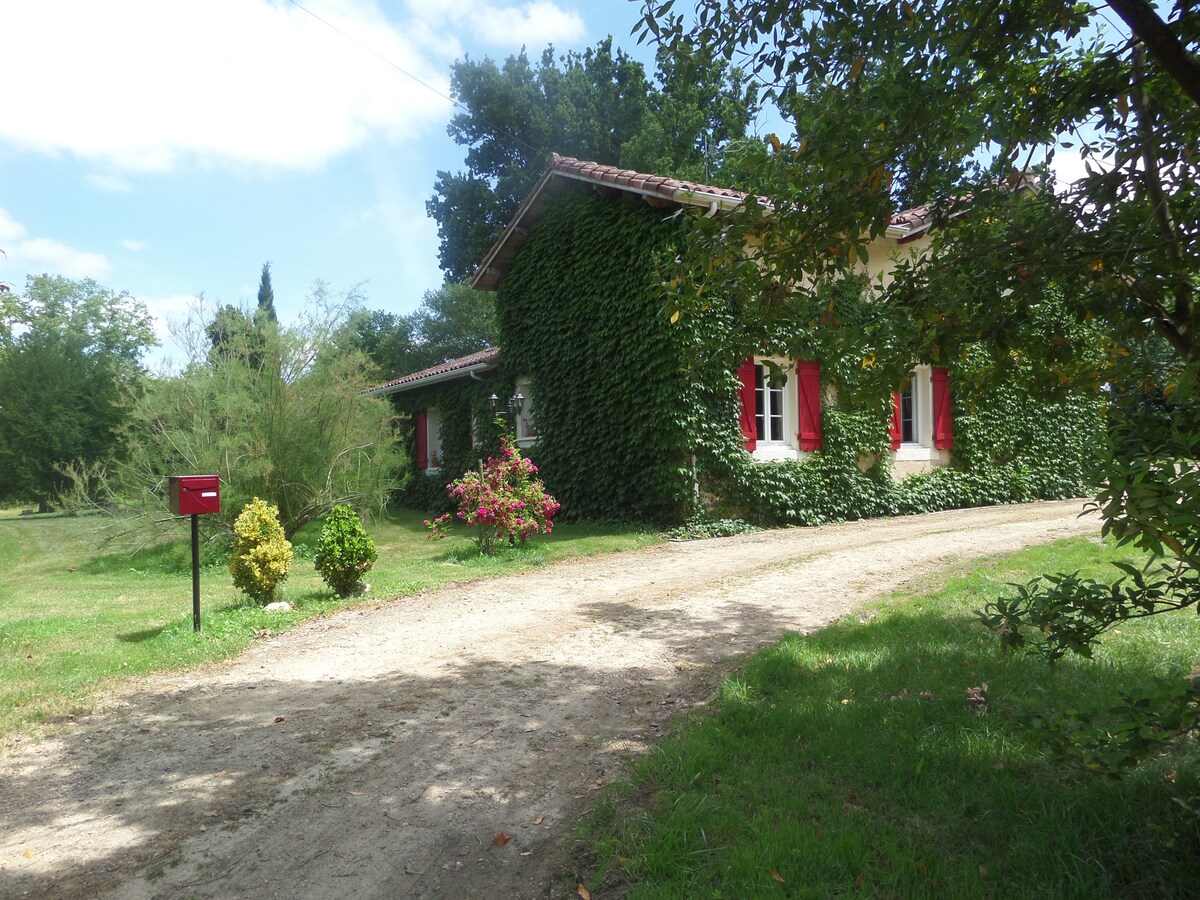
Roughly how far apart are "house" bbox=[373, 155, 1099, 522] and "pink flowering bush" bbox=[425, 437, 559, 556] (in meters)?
2.41

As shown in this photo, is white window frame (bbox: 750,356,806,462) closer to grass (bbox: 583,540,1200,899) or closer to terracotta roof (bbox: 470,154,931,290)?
terracotta roof (bbox: 470,154,931,290)

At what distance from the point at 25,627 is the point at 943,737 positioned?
8.06m

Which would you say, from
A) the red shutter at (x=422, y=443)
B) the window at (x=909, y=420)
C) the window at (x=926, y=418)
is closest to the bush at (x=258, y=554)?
the window at (x=926, y=418)

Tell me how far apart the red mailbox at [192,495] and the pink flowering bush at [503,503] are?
4063 millimetres

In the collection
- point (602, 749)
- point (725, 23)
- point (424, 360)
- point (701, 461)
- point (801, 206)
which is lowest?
point (602, 749)

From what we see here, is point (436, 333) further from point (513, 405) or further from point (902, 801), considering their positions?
point (902, 801)

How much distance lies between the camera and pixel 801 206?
4.43 metres

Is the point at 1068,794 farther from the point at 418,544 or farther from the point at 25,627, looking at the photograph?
the point at 418,544

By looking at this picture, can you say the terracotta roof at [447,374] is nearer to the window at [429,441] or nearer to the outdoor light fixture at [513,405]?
the window at [429,441]

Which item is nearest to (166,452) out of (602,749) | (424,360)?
(602,749)

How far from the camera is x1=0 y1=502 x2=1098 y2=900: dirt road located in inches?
120

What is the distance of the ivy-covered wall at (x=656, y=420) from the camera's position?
Answer: 41.9 ft

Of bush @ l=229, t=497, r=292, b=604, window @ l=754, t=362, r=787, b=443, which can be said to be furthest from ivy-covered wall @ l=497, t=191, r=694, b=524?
bush @ l=229, t=497, r=292, b=604

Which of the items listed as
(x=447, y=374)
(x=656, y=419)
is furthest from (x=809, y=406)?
(x=447, y=374)
